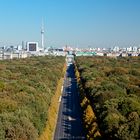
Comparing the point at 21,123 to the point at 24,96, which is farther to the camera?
the point at 24,96

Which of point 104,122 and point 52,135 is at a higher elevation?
point 104,122

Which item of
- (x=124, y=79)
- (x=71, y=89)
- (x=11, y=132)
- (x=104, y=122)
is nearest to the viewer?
(x=11, y=132)

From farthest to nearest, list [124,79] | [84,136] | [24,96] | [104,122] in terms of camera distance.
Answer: [124,79] < [24,96] < [84,136] < [104,122]

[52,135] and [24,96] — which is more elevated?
[24,96]

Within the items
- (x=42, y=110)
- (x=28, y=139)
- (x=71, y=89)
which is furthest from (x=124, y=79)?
(x=28, y=139)

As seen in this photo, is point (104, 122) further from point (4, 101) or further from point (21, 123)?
point (4, 101)

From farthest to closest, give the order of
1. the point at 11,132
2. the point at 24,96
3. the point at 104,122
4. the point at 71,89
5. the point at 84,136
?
the point at 71,89, the point at 24,96, the point at 84,136, the point at 104,122, the point at 11,132

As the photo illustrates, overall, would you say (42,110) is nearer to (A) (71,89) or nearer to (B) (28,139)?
(B) (28,139)

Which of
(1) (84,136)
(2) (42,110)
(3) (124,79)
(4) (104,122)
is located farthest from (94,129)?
(3) (124,79)

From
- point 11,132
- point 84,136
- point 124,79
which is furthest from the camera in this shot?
point 124,79
